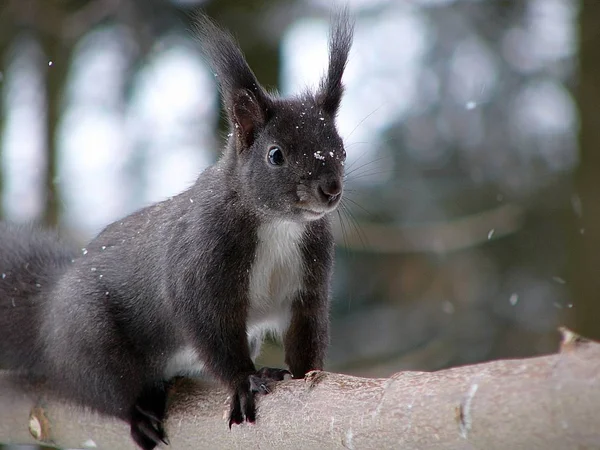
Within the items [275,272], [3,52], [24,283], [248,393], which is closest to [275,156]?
[275,272]

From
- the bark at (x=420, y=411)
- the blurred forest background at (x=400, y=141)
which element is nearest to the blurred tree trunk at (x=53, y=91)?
the blurred forest background at (x=400, y=141)

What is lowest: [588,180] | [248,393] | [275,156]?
[588,180]

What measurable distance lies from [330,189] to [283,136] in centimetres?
23

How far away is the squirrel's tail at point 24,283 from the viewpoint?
230 cm

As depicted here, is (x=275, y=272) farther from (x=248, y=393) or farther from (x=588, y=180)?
(x=588, y=180)

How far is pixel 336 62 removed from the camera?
208 centimetres

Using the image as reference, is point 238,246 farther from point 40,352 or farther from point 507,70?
point 507,70

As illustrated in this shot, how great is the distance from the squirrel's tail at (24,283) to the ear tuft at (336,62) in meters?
1.03

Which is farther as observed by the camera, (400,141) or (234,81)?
(400,141)

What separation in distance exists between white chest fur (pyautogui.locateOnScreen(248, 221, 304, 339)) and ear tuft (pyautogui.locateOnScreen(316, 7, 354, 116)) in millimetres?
350

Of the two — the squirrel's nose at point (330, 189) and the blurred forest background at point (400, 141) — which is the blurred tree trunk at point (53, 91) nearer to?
the blurred forest background at point (400, 141)

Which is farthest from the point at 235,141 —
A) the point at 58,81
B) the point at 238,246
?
the point at 58,81

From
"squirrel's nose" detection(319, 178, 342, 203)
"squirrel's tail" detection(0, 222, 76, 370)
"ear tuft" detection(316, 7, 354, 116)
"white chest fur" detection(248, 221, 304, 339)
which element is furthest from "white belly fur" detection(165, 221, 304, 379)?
"squirrel's tail" detection(0, 222, 76, 370)

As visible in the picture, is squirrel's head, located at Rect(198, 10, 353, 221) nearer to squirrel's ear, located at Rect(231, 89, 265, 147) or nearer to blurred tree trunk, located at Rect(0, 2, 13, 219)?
squirrel's ear, located at Rect(231, 89, 265, 147)
